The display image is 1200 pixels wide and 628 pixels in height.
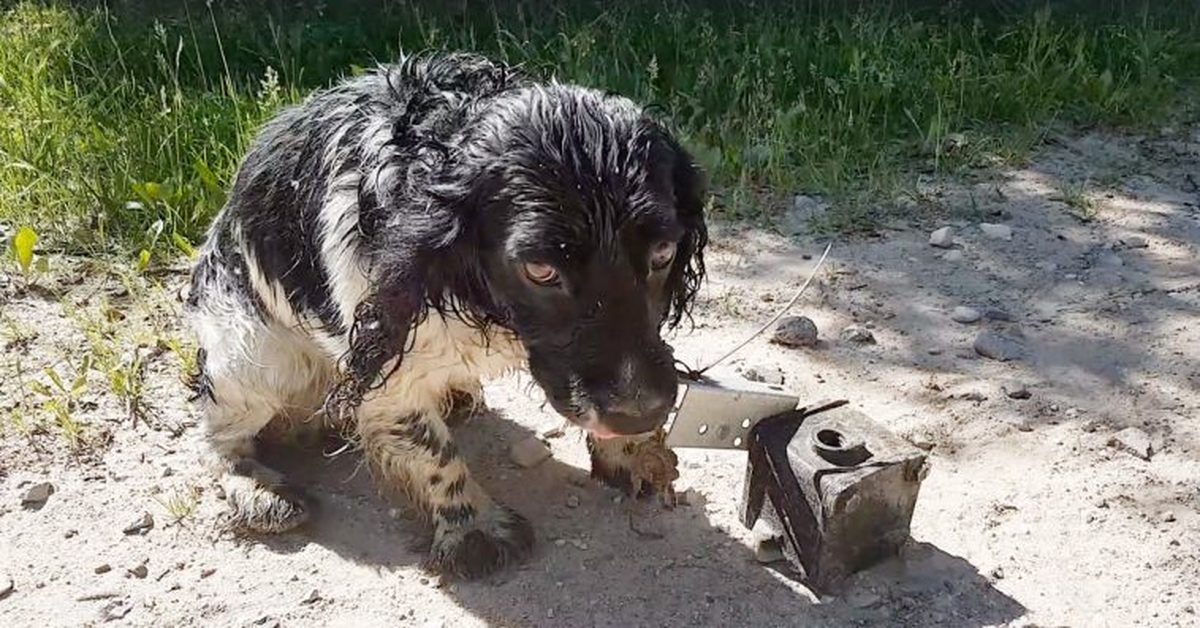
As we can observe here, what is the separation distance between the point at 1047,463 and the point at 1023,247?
1357 mm

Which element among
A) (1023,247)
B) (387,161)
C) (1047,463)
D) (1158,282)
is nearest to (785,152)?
(1023,247)

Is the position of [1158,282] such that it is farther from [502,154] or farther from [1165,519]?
[502,154]

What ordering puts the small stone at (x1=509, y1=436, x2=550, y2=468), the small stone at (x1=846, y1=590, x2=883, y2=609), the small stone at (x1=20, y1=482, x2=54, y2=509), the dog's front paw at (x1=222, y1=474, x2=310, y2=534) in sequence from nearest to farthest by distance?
1. the small stone at (x1=846, y1=590, x2=883, y2=609)
2. the dog's front paw at (x1=222, y1=474, x2=310, y2=534)
3. the small stone at (x1=20, y1=482, x2=54, y2=509)
4. the small stone at (x1=509, y1=436, x2=550, y2=468)

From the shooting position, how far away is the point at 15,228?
16.5 feet

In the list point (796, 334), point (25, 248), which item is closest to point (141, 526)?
point (25, 248)

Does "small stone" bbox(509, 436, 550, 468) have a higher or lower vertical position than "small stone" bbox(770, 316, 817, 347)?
lower

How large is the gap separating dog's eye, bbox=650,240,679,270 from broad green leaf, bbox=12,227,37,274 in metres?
2.75

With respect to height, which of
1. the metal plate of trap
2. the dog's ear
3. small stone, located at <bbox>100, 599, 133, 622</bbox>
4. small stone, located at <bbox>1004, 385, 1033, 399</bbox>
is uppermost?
the dog's ear

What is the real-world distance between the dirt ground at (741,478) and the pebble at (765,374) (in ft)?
Result: 0.24

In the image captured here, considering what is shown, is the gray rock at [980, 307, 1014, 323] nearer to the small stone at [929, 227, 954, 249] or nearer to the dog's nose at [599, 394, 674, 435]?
the small stone at [929, 227, 954, 249]

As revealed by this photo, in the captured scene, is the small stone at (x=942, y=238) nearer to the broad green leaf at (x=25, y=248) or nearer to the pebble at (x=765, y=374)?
the pebble at (x=765, y=374)

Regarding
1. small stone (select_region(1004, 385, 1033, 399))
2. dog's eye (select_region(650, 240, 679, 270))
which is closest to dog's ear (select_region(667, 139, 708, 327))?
dog's eye (select_region(650, 240, 679, 270))

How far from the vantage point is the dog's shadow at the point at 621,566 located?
126 inches

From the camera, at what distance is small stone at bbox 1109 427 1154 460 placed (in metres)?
3.62
